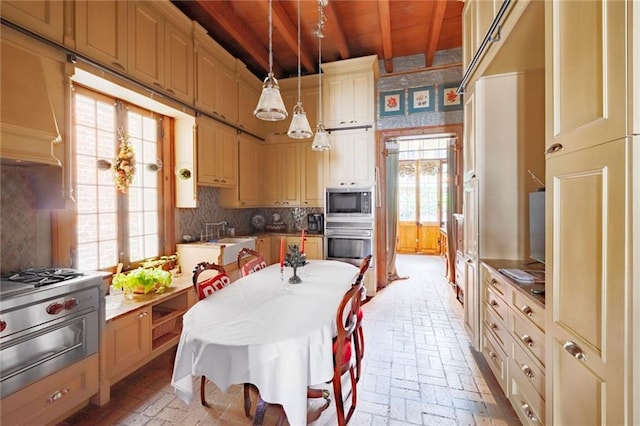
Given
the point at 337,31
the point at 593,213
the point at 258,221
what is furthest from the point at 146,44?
the point at 593,213

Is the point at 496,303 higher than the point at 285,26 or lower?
lower

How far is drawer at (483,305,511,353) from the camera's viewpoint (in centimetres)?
181

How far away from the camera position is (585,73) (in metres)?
0.99

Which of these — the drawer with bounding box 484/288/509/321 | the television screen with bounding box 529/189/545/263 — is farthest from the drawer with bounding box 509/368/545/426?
the television screen with bounding box 529/189/545/263

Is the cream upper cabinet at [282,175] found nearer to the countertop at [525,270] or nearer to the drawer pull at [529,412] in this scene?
the countertop at [525,270]

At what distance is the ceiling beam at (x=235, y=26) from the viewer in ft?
9.86

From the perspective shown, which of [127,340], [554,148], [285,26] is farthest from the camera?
[285,26]

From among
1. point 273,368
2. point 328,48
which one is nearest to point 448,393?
point 273,368

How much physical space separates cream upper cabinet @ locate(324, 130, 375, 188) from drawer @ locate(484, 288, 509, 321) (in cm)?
235

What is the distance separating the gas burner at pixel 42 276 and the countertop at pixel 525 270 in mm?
2736

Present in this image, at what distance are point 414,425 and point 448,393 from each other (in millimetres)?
464

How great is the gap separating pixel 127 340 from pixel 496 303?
2.79m

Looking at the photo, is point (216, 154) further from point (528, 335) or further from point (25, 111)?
point (528, 335)

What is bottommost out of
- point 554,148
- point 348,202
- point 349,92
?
point 348,202
